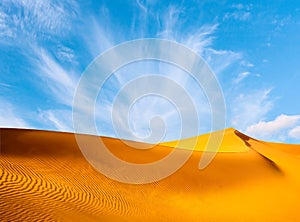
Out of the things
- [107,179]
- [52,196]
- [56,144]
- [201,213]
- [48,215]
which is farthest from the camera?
[56,144]

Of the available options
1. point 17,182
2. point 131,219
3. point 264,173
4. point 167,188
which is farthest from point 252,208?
point 17,182

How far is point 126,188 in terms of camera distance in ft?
42.2

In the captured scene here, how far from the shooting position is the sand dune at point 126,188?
904 centimetres

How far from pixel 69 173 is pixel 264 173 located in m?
13.3

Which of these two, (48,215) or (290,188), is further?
(290,188)

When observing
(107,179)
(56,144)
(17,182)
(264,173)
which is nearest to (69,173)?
(107,179)

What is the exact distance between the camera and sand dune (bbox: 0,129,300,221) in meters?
9.04

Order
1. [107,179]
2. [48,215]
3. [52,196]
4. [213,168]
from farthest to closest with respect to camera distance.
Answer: [213,168], [107,179], [52,196], [48,215]

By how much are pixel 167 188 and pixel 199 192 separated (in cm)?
185

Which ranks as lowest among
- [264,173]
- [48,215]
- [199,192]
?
[48,215]

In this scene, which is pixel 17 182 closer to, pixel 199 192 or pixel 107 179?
pixel 107 179

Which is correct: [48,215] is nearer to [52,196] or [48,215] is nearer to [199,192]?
[52,196]

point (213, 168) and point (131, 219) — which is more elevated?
point (213, 168)

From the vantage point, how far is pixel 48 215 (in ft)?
25.6
